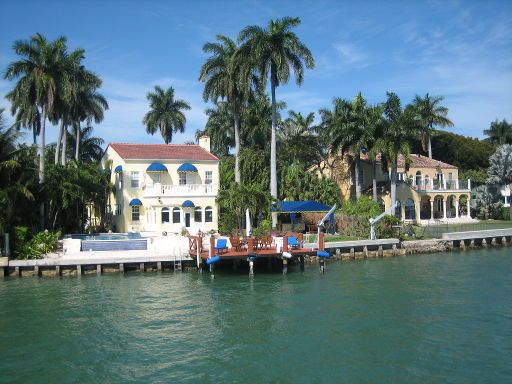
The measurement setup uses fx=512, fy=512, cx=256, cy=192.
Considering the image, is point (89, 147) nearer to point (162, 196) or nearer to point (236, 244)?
point (162, 196)

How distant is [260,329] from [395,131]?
35.7 metres

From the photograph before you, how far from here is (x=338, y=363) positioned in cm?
1508

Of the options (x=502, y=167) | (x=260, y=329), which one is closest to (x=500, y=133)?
(x=502, y=167)

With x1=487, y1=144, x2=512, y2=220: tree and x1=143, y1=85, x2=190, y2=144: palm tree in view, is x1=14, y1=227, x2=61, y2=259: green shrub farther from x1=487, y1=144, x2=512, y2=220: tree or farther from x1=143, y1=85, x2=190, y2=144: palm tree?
x1=487, y1=144, x2=512, y2=220: tree

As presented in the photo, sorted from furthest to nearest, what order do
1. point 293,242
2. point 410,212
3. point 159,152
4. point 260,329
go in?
1. point 410,212
2. point 159,152
3. point 293,242
4. point 260,329

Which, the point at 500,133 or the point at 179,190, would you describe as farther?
the point at 500,133

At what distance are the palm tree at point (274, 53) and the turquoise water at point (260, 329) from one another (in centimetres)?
1952

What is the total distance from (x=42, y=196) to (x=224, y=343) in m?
24.5

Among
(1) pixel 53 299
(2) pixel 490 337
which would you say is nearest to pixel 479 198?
(2) pixel 490 337

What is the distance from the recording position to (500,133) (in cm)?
8581

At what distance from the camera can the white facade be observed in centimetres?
4334

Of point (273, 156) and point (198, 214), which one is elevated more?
point (273, 156)

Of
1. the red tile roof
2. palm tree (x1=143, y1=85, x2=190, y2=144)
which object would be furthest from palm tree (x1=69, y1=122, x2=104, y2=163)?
the red tile roof

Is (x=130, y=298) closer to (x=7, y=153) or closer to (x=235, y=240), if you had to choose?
(x=235, y=240)
